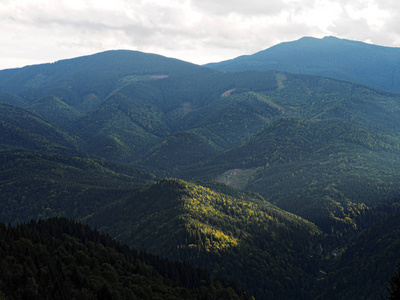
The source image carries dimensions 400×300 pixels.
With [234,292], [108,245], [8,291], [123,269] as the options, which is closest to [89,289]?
[8,291]

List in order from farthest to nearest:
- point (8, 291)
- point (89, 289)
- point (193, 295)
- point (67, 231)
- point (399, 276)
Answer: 1. point (67, 231)
2. point (193, 295)
3. point (89, 289)
4. point (8, 291)
5. point (399, 276)

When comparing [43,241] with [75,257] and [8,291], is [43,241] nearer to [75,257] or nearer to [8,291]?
[75,257]

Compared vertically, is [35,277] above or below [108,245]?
above

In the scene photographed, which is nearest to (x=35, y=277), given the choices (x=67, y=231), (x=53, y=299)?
(x=53, y=299)

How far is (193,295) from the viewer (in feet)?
543

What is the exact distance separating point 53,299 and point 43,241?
149ft

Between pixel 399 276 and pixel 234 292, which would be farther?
pixel 234 292

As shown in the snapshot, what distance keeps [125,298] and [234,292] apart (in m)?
74.7

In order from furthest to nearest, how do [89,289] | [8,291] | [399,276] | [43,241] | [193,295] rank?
1. [193,295]
2. [43,241]
3. [89,289]
4. [8,291]
5. [399,276]

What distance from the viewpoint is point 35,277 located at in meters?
121

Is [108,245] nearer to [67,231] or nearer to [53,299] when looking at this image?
[67,231]

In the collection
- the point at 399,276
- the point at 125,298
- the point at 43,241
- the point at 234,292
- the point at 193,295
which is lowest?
the point at 234,292

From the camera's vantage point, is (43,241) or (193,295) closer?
(43,241)

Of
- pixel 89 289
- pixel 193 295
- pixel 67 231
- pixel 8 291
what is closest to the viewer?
pixel 8 291
